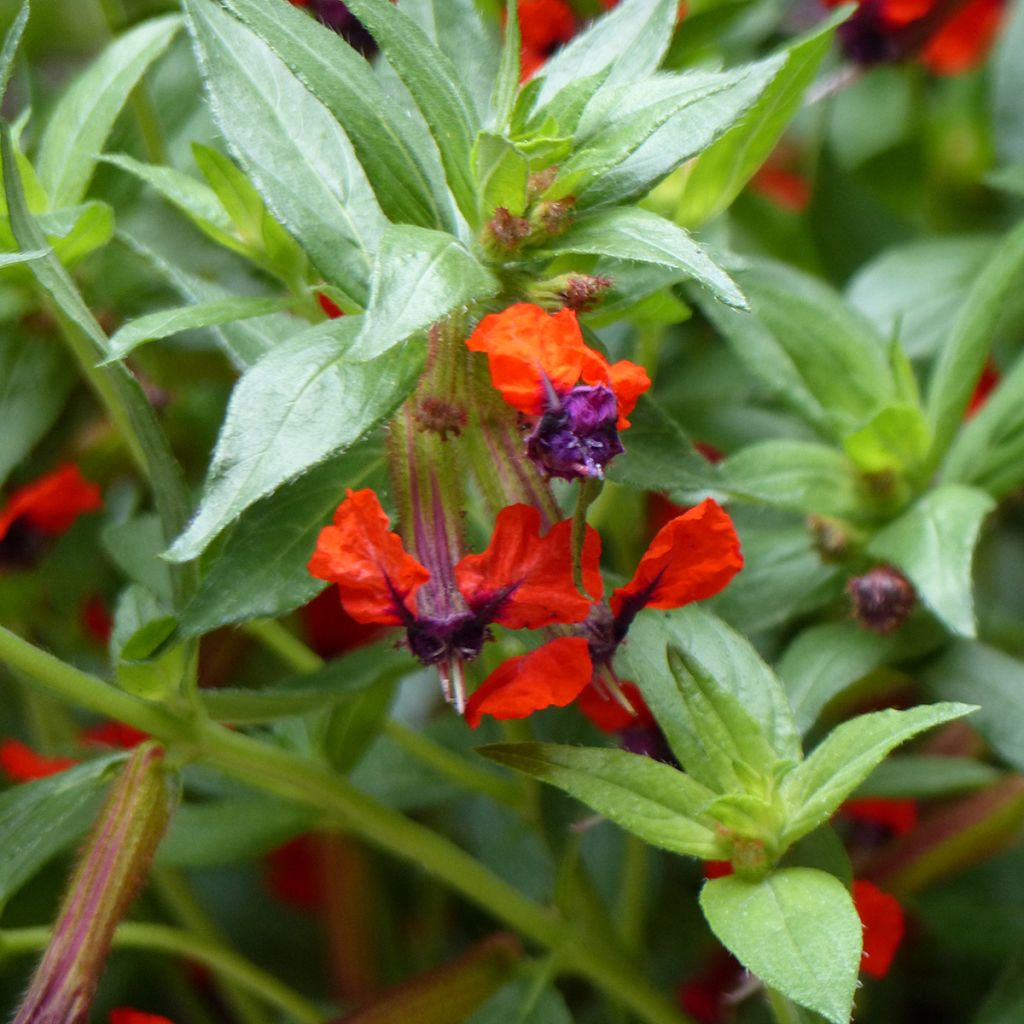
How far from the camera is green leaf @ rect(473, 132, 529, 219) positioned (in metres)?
0.60

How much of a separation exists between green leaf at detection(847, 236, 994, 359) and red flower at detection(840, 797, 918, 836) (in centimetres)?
34

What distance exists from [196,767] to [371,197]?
0.40m

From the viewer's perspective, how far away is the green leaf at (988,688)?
2.66 ft

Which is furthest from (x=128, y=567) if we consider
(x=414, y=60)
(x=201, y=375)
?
(x=414, y=60)

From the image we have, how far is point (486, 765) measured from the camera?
3.21 ft

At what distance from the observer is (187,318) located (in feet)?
2.15

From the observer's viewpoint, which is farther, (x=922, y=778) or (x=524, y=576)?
(x=922, y=778)

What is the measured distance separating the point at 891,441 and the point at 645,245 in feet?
1.09

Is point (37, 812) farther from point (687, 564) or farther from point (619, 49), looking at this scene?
point (619, 49)

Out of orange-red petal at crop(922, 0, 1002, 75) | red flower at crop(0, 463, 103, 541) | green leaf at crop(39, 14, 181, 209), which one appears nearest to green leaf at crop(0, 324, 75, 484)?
red flower at crop(0, 463, 103, 541)

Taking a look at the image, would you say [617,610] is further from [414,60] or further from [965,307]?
[965,307]

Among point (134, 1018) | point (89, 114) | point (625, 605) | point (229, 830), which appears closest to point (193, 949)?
point (229, 830)

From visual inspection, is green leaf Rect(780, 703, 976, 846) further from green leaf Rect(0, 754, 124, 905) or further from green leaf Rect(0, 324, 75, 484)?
green leaf Rect(0, 324, 75, 484)

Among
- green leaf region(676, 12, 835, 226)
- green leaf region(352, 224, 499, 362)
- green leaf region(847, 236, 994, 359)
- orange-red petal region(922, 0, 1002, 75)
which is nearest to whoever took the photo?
green leaf region(352, 224, 499, 362)
